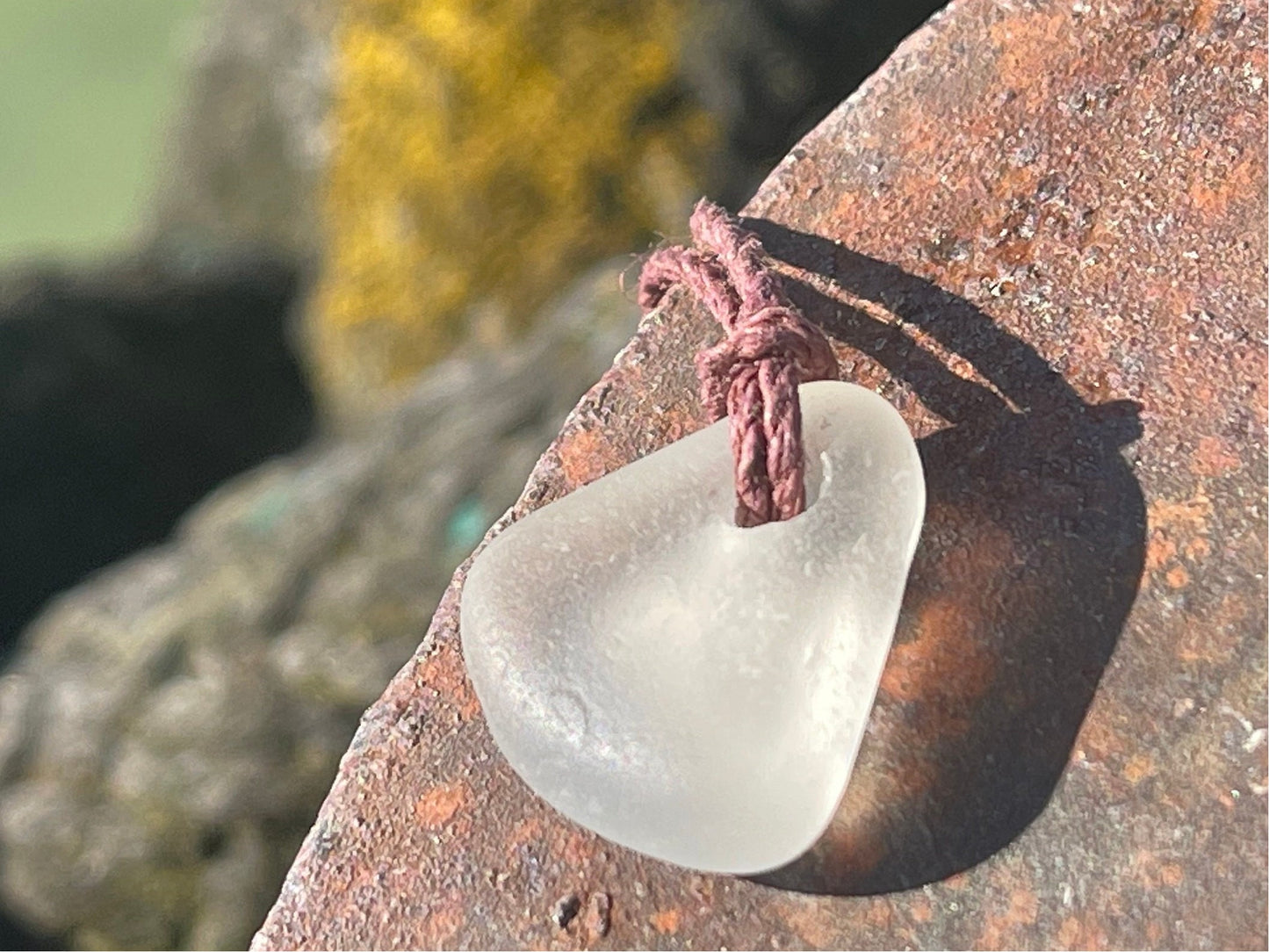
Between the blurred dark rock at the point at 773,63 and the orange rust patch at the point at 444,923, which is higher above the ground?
the orange rust patch at the point at 444,923

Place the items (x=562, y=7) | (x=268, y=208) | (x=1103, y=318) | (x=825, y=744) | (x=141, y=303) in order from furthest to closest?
(x=268, y=208) < (x=141, y=303) < (x=562, y=7) < (x=1103, y=318) < (x=825, y=744)

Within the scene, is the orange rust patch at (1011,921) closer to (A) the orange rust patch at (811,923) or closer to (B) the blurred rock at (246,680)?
(A) the orange rust patch at (811,923)

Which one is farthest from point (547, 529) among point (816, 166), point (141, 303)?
point (141, 303)

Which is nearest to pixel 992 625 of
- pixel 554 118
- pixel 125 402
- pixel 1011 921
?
pixel 1011 921

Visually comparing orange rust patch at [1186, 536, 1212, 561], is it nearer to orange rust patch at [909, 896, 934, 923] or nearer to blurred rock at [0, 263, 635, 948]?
orange rust patch at [909, 896, 934, 923]

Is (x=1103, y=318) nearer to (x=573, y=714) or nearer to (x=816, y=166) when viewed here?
(x=816, y=166)

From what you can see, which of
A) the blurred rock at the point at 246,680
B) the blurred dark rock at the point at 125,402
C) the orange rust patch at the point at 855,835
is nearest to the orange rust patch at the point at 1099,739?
the orange rust patch at the point at 855,835
